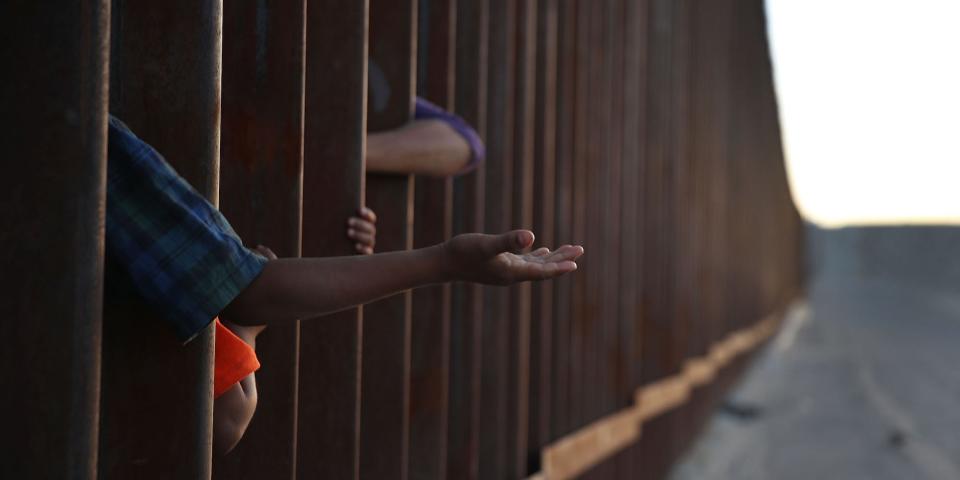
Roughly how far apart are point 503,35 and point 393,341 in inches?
45.9

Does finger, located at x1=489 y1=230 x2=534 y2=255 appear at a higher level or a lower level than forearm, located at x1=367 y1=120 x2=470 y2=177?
lower

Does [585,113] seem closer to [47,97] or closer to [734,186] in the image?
[47,97]

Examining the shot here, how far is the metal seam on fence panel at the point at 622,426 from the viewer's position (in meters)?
3.71

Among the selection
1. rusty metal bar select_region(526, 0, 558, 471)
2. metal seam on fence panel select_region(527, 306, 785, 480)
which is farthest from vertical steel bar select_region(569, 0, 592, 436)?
rusty metal bar select_region(526, 0, 558, 471)

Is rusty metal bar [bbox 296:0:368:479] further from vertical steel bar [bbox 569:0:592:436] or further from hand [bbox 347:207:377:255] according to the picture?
vertical steel bar [bbox 569:0:592:436]

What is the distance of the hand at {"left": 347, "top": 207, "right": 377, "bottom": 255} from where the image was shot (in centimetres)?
199

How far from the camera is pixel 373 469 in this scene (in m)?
2.23

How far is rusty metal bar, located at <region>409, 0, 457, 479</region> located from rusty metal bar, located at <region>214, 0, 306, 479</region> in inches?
28.2

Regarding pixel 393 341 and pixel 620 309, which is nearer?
pixel 393 341

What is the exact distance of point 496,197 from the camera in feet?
9.79

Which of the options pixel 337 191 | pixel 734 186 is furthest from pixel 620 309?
pixel 734 186

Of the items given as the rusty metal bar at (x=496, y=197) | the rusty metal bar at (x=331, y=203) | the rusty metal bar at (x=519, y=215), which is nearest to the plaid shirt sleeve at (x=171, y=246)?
the rusty metal bar at (x=331, y=203)

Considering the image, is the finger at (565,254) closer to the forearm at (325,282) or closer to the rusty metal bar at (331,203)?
the forearm at (325,282)

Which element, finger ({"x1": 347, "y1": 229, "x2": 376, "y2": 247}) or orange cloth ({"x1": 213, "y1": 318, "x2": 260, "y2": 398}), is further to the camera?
finger ({"x1": 347, "y1": 229, "x2": 376, "y2": 247})
